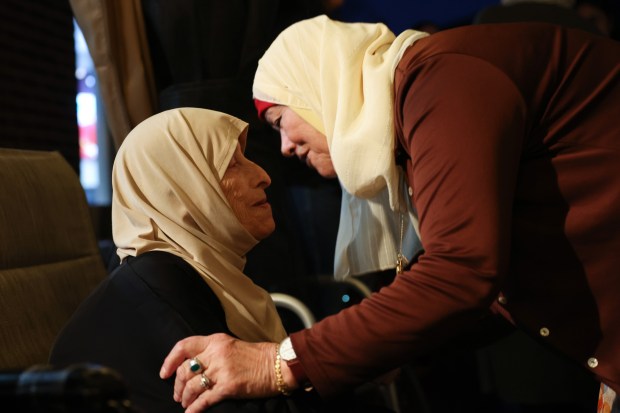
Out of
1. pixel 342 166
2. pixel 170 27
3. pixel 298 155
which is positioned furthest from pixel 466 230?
pixel 170 27

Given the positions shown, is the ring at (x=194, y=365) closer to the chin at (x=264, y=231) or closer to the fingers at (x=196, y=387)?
the fingers at (x=196, y=387)

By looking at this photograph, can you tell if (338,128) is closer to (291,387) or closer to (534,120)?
(534,120)

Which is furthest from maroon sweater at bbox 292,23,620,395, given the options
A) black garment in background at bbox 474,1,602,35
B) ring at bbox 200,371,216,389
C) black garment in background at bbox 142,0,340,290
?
black garment in background at bbox 474,1,602,35

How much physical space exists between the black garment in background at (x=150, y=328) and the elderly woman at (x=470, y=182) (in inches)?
1.7

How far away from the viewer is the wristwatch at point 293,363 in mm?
1107

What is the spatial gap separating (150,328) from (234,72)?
0.58 meters

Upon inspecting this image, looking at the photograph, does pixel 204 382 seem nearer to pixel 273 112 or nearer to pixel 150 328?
pixel 150 328

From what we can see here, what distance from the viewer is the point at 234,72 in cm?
151

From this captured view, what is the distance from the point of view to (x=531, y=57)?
116 cm

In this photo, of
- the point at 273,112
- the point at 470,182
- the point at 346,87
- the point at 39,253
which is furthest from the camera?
the point at 39,253

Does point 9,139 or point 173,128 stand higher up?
point 173,128

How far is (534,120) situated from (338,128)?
13.3 inches

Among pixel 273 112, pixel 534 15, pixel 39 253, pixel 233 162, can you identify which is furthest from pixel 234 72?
pixel 534 15

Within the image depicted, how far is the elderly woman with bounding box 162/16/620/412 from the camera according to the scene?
42.1 inches
